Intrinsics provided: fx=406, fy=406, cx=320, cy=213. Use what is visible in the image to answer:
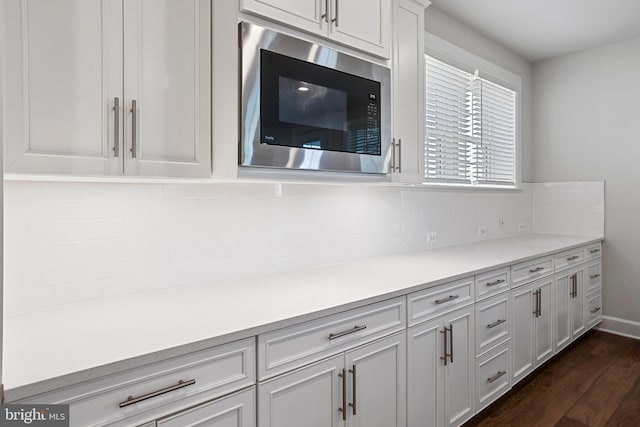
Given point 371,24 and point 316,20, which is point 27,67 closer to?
point 316,20

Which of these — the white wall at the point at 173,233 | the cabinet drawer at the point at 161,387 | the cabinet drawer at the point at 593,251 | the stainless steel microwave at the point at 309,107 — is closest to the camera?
the cabinet drawer at the point at 161,387

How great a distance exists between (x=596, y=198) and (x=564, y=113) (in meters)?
0.87

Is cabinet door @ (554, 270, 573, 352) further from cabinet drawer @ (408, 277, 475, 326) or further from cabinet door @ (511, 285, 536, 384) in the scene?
cabinet drawer @ (408, 277, 475, 326)

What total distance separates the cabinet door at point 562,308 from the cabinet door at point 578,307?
0.30ft

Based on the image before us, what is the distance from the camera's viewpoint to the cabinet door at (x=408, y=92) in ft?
6.97

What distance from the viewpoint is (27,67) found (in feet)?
3.55

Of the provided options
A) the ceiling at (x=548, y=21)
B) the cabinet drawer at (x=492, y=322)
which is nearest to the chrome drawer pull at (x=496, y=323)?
the cabinet drawer at (x=492, y=322)

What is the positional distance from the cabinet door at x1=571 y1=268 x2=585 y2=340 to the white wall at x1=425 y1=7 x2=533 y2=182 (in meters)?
1.14

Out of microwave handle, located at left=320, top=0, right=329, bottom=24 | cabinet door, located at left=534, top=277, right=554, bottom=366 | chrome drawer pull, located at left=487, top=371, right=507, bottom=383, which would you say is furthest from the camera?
cabinet door, located at left=534, top=277, right=554, bottom=366

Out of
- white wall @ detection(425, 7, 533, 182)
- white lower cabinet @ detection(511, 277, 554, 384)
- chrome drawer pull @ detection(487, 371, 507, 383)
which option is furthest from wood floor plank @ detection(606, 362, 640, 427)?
white wall @ detection(425, 7, 533, 182)

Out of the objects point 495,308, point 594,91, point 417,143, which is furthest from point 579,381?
point 594,91

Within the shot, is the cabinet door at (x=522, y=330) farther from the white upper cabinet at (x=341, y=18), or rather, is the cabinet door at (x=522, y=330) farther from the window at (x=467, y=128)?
the white upper cabinet at (x=341, y=18)

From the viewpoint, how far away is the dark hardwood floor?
2312 millimetres

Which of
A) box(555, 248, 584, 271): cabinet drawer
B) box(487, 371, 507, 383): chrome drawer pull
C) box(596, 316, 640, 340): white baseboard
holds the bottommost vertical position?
box(596, 316, 640, 340): white baseboard
